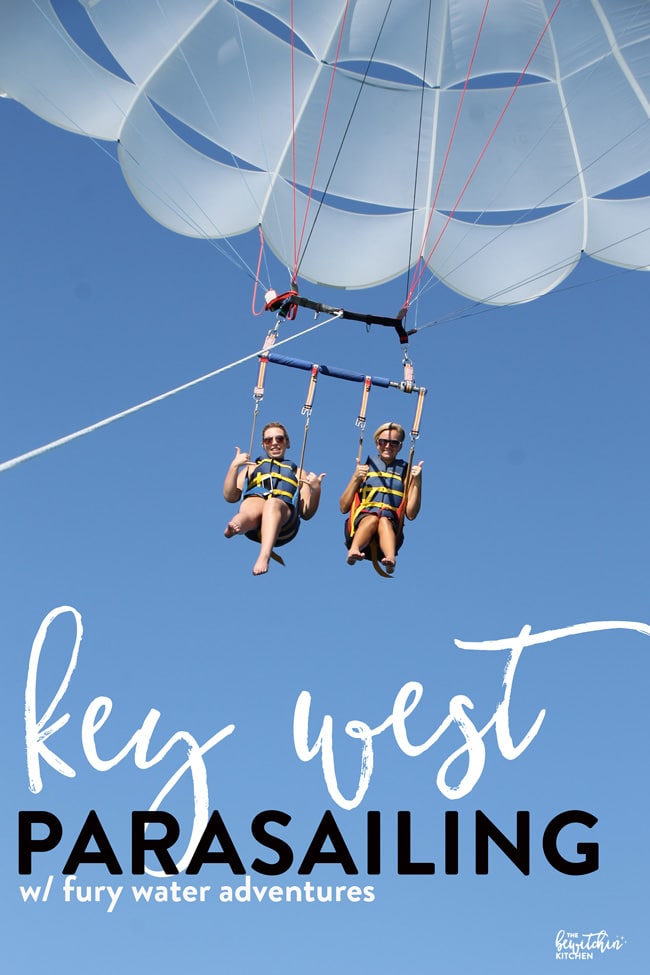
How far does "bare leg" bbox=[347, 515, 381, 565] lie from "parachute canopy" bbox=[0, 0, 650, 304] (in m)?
2.72

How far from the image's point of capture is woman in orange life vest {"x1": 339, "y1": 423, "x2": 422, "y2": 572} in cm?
1216

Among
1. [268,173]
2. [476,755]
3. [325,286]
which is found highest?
[268,173]

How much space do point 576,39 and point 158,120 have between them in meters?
3.89

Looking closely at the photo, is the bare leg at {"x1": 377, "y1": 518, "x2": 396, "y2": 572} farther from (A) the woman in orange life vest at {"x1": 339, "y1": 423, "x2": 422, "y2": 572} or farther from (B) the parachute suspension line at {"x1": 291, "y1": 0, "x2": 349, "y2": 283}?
(B) the parachute suspension line at {"x1": 291, "y1": 0, "x2": 349, "y2": 283}

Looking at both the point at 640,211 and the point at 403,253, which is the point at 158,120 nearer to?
the point at 403,253

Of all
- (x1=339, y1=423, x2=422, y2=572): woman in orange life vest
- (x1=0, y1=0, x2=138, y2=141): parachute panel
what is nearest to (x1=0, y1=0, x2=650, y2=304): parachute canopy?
(x1=0, y1=0, x2=138, y2=141): parachute panel

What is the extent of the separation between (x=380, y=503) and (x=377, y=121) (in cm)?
410

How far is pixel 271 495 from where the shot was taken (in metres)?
12.1

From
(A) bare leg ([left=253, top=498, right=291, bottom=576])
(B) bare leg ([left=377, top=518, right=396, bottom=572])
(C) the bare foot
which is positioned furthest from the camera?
(B) bare leg ([left=377, top=518, right=396, bottom=572])

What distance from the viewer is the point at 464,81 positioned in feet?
46.2

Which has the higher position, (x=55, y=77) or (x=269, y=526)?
(x=55, y=77)

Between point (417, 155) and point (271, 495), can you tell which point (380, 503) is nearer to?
point (271, 495)

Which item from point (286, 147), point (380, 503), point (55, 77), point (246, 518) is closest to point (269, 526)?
point (246, 518)

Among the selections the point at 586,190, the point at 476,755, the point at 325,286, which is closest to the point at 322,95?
the point at 325,286
